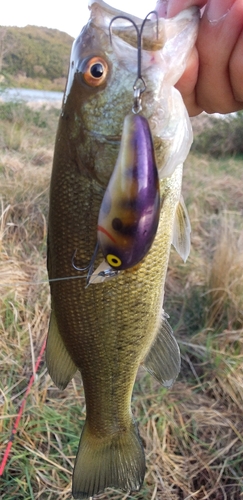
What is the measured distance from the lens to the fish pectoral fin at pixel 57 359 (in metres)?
1.36

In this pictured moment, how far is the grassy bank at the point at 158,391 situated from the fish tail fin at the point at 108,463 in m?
0.97

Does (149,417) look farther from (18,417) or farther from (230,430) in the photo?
(18,417)

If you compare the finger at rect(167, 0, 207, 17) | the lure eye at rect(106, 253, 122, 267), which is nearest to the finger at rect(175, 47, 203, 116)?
the finger at rect(167, 0, 207, 17)

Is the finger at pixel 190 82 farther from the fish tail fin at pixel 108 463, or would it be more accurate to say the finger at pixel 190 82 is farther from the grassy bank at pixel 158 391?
the grassy bank at pixel 158 391

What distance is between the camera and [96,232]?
1108 millimetres

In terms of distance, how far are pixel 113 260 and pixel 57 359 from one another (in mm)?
647

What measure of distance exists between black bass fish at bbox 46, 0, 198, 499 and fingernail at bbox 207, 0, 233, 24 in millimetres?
44

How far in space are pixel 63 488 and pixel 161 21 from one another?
7.56 feet

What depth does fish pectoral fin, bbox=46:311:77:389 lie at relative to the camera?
1.36 m

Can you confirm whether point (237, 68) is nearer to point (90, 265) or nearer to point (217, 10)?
point (217, 10)

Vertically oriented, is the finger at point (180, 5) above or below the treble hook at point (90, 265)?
above

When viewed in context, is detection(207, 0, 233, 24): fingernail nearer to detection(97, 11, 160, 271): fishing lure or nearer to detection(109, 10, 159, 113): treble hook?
detection(109, 10, 159, 113): treble hook

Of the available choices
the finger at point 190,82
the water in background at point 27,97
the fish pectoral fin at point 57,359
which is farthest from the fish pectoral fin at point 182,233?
the water in background at point 27,97

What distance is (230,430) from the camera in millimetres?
2908
